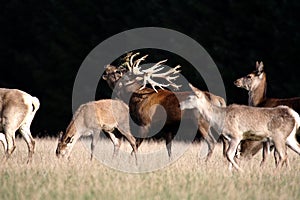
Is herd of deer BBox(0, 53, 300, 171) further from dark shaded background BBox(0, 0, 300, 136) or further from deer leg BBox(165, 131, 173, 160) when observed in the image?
dark shaded background BBox(0, 0, 300, 136)

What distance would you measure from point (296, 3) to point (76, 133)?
11320 mm

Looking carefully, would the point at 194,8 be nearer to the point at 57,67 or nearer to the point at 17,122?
the point at 57,67

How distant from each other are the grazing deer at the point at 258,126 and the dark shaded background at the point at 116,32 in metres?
10.7

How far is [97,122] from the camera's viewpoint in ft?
46.0

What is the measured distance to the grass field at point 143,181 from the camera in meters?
8.77

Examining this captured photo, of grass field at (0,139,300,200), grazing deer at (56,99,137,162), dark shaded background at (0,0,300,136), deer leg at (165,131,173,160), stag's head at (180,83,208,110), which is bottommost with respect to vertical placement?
grass field at (0,139,300,200)

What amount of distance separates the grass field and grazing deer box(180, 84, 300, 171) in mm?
376

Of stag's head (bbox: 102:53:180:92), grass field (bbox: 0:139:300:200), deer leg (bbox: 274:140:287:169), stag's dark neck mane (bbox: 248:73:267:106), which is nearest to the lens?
grass field (bbox: 0:139:300:200)

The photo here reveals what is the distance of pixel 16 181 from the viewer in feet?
31.7

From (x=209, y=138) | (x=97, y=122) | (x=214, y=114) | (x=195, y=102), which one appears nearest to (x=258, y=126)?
(x=214, y=114)

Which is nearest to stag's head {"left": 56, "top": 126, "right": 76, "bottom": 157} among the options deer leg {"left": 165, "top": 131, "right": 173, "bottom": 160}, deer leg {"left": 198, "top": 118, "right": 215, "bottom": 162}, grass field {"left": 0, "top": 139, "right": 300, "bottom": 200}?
grass field {"left": 0, "top": 139, "right": 300, "bottom": 200}

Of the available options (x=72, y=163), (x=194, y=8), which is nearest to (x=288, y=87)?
(x=194, y=8)

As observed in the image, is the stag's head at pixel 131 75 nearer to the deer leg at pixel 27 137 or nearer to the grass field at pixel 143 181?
the deer leg at pixel 27 137

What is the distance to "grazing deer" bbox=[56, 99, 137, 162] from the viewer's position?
13547 millimetres
